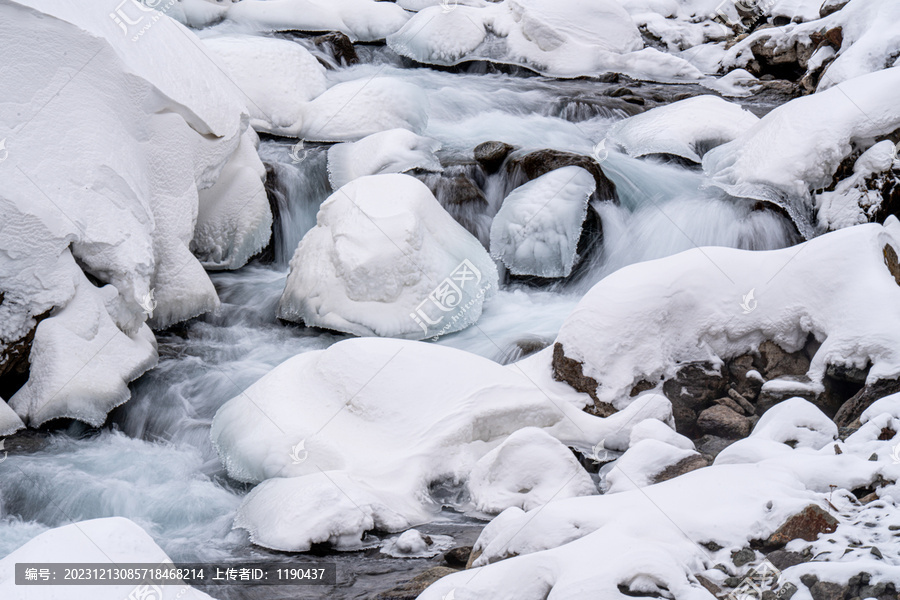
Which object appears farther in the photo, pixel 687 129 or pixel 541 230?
pixel 687 129

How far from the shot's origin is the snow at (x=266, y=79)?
25.7ft

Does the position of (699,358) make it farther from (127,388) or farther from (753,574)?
(127,388)

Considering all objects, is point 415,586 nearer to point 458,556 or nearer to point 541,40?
point 458,556

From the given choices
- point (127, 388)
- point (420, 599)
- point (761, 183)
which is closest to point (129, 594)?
point (420, 599)

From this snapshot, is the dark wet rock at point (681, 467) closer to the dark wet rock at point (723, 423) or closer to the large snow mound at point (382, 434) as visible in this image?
the large snow mound at point (382, 434)

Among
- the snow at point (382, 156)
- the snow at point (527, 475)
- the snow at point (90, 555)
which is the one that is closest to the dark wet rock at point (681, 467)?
the snow at point (527, 475)

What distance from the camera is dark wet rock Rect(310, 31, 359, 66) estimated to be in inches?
394

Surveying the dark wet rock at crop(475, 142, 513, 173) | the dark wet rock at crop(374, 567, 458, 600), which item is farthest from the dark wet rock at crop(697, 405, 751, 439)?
the dark wet rock at crop(475, 142, 513, 173)

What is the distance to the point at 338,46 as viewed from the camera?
10047mm

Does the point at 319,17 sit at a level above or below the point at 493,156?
above

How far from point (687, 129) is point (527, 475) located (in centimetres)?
491

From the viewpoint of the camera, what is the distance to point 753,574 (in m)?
2.40

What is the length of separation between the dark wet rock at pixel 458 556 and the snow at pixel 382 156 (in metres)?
4.18

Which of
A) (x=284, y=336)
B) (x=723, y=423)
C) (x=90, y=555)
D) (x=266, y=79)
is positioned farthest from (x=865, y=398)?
(x=266, y=79)
